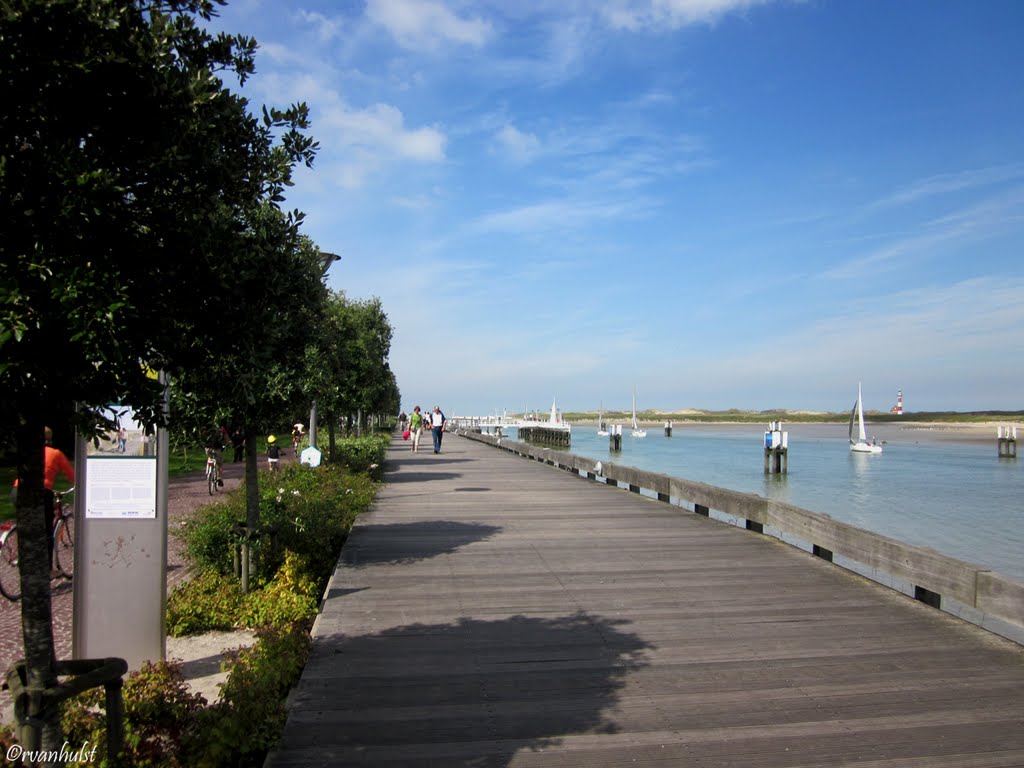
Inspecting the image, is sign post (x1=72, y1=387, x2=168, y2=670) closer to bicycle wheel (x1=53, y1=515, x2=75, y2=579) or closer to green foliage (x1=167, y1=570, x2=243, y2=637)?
green foliage (x1=167, y1=570, x2=243, y2=637)

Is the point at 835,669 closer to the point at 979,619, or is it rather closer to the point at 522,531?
the point at 979,619

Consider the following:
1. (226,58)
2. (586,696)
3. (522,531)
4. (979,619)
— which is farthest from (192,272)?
(979,619)

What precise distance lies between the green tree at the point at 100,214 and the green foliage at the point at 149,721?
526 millimetres

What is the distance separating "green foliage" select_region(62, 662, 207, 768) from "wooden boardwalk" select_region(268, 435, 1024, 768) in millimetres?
518

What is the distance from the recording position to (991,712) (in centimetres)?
461

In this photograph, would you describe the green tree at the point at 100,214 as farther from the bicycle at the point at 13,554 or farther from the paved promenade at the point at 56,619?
the bicycle at the point at 13,554

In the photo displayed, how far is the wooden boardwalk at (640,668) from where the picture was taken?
4.17 m

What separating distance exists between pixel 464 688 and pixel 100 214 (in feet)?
11.5

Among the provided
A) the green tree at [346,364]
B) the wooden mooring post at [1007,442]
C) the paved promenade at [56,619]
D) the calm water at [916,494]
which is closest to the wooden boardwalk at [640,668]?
the paved promenade at [56,619]

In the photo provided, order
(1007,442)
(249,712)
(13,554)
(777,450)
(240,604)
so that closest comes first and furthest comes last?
(249,712) < (240,604) < (13,554) < (777,450) < (1007,442)

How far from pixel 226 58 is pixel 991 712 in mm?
5257

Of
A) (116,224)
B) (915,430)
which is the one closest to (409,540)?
(116,224)

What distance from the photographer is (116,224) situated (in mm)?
2957

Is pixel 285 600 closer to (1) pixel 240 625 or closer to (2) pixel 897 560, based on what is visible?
(1) pixel 240 625
